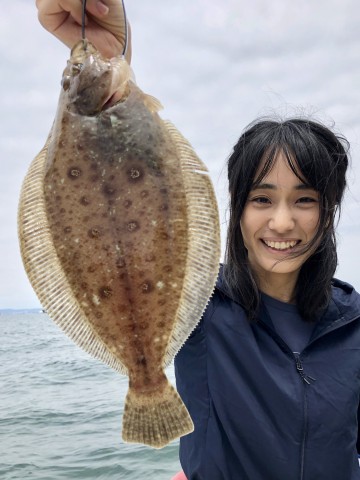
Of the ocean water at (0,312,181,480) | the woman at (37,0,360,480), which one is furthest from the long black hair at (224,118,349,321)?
the ocean water at (0,312,181,480)

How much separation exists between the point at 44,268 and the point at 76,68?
0.75 meters

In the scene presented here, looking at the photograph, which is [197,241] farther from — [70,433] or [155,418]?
[70,433]

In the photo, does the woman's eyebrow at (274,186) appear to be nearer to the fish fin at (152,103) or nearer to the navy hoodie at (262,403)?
the navy hoodie at (262,403)

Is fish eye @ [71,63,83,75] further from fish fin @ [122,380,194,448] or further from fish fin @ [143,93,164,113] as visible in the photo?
fish fin @ [122,380,194,448]

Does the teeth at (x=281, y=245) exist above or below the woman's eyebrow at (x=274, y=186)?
below

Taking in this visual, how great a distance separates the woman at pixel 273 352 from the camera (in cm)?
249

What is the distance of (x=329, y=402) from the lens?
2.56 meters

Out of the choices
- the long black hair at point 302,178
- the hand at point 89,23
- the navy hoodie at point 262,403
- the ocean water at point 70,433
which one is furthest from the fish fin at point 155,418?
the ocean water at point 70,433

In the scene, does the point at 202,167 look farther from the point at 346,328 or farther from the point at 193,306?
the point at 346,328

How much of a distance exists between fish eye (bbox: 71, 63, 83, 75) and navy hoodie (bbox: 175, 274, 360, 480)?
1356 mm

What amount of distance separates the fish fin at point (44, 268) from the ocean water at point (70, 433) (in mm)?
5129

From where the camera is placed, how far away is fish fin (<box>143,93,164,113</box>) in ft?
6.38

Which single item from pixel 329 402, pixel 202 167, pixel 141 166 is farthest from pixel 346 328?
pixel 141 166

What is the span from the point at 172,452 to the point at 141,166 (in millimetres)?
6168
